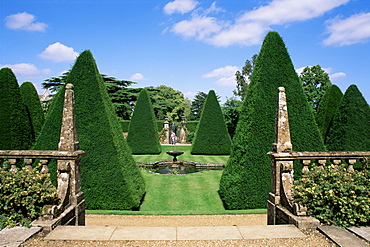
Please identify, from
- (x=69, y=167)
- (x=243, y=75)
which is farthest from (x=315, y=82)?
(x=69, y=167)

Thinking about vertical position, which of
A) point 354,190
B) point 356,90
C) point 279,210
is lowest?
point 279,210

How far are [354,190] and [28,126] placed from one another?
1085 centimetres

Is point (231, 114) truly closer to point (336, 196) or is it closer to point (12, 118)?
point (12, 118)

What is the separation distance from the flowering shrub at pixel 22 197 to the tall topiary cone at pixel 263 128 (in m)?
4.99

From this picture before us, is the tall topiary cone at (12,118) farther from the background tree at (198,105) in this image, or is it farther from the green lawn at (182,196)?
the background tree at (198,105)

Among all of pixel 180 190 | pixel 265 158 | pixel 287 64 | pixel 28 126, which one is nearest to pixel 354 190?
pixel 265 158

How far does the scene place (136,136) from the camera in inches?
800

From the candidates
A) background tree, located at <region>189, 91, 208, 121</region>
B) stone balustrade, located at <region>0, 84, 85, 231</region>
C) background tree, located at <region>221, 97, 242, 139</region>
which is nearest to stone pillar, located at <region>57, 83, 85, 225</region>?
stone balustrade, located at <region>0, 84, 85, 231</region>

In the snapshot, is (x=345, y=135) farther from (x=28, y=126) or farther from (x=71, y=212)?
(x=28, y=126)

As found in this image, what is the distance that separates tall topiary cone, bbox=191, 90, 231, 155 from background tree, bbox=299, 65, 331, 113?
19.2m

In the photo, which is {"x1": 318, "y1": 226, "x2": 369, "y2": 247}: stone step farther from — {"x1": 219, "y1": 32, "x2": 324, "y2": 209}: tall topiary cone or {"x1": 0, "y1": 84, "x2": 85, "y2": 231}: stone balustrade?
{"x1": 0, "y1": 84, "x2": 85, "y2": 231}: stone balustrade

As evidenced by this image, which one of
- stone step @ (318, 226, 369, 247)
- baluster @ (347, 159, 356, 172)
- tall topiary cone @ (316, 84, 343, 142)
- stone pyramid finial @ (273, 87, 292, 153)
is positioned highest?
tall topiary cone @ (316, 84, 343, 142)

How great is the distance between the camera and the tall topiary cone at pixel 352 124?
1088cm

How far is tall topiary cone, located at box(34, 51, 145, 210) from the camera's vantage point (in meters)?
7.41
